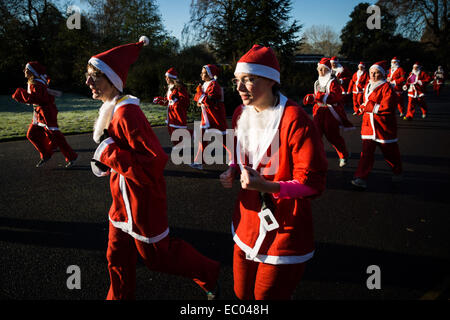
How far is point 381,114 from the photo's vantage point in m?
5.30

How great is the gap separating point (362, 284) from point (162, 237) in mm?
1875

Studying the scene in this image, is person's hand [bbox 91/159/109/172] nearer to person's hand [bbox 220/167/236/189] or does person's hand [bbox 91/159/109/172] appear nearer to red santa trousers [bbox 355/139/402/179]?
person's hand [bbox 220/167/236/189]

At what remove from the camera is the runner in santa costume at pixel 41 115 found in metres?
6.27

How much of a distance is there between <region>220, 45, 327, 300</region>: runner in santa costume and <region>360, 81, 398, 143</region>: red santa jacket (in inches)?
156

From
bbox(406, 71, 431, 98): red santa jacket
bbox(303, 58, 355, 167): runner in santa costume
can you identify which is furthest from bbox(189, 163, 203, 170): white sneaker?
bbox(406, 71, 431, 98): red santa jacket

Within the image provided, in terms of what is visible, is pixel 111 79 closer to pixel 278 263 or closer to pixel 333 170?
pixel 278 263

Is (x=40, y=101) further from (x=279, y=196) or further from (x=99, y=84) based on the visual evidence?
(x=279, y=196)

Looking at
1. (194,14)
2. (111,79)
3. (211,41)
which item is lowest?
(111,79)

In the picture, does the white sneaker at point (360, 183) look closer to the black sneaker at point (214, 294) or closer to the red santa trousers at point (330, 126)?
the red santa trousers at point (330, 126)

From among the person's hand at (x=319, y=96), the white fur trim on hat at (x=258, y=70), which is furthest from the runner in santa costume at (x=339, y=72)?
the white fur trim on hat at (x=258, y=70)

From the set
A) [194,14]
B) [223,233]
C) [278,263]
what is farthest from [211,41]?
[278,263]

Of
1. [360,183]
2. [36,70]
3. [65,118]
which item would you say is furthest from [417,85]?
[65,118]

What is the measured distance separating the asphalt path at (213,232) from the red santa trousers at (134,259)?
52cm
